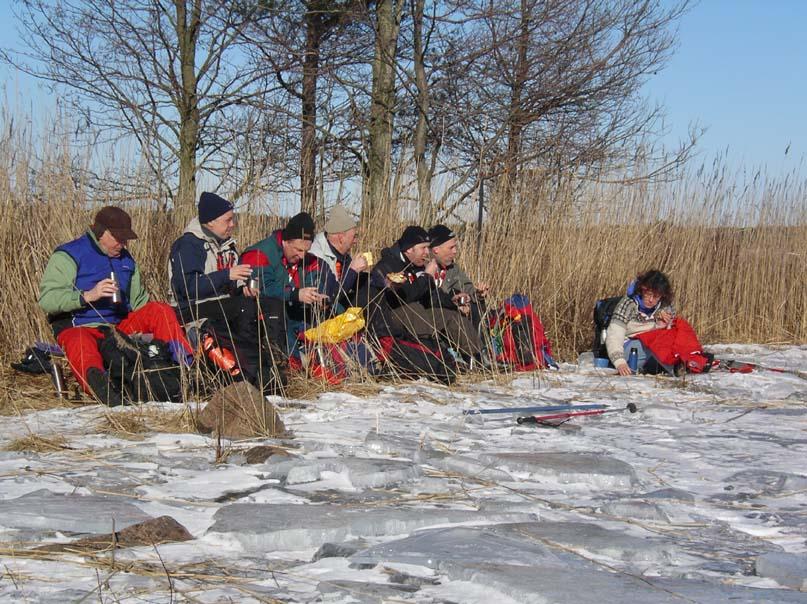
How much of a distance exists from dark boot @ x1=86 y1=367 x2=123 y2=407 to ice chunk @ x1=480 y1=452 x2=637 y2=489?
202 cm

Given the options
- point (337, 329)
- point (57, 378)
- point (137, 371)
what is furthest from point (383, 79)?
point (137, 371)

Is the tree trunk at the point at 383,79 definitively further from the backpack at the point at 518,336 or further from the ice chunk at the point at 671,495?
the ice chunk at the point at 671,495

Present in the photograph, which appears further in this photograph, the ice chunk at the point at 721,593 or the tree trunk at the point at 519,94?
the tree trunk at the point at 519,94

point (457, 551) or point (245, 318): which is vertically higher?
point (245, 318)

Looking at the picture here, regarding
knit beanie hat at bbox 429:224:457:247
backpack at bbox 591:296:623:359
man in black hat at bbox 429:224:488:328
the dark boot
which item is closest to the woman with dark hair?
backpack at bbox 591:296:623:359

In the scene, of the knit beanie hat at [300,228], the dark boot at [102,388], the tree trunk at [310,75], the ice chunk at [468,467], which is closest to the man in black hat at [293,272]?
the knit beanie hat at [300,228]

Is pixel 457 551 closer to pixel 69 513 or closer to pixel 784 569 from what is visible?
pixel 784 569

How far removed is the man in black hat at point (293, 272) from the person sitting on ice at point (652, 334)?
1962 mm

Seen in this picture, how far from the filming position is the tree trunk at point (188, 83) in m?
11.7

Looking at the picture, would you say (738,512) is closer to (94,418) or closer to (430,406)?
(430,406)

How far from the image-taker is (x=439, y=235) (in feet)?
22.3

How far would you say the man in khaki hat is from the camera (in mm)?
6316

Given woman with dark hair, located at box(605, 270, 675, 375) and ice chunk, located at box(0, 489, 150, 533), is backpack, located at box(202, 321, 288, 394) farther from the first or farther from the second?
woman with dark hair, located at box(605, 270, 675, 375)

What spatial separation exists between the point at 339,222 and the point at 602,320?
6.83 ft
